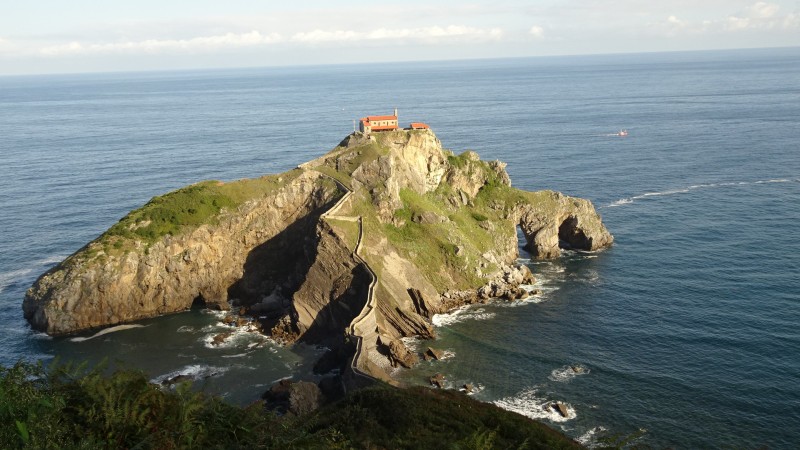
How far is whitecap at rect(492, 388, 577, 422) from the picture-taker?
51750 mm

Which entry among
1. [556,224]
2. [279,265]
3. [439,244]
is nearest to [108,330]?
[279,265]

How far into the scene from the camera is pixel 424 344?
66438 millimetres

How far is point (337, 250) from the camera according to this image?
72.5 meters

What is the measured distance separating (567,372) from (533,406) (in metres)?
7.25

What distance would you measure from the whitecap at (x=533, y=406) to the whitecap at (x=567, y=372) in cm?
339

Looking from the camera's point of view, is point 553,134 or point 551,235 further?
point 553,134

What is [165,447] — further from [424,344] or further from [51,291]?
[51,291]

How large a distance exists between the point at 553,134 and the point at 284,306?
11848cm

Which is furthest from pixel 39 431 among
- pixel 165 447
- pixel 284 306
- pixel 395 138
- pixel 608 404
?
pixel 395 138

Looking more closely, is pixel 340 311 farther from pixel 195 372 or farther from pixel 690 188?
pixel 690 188

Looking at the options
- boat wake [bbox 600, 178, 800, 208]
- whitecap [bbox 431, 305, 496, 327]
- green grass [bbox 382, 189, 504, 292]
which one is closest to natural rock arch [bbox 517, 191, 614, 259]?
green grass [bbox 382, 189, 504, 292]

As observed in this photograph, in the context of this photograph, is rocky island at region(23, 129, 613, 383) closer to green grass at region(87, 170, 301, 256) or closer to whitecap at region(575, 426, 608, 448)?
green grass at region(87, 170, 301, 256)

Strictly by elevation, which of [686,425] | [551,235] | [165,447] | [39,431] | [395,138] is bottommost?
[686,425]

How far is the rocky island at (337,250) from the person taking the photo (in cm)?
6900
